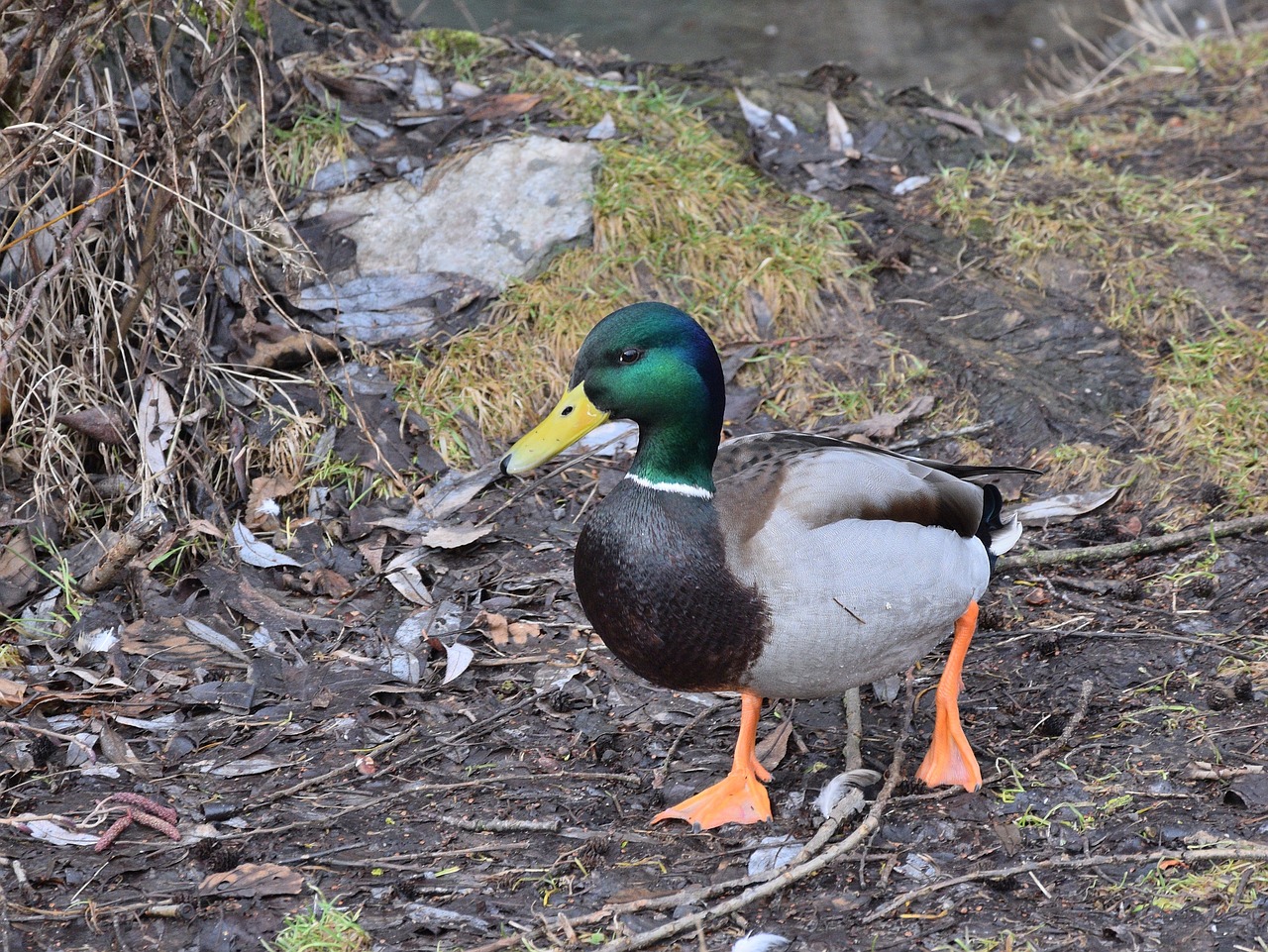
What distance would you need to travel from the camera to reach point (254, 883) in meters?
2.65

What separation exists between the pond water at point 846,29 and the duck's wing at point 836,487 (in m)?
6.05

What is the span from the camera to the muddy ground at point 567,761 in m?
2.54

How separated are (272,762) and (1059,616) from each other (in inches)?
A: 85.3

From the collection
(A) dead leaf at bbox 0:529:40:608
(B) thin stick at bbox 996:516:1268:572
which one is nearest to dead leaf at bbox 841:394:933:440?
(B) thin stick at bbox 996:516:1268:572

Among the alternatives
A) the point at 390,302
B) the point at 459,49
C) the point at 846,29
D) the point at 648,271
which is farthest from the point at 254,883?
the point at 846,29

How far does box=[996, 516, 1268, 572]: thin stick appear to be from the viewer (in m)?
3.70

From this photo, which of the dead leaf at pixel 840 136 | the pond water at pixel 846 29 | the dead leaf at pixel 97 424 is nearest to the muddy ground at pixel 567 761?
the dead leaf at pixel 97 424

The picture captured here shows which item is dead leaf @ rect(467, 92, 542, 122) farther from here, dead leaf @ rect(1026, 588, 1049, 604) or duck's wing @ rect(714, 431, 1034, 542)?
dead leaf @ rect(1026, 588, 1049, 604)

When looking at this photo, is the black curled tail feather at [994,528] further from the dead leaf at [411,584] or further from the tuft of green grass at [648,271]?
the dead leaf at [411,584]

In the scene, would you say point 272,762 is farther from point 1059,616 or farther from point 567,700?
point 1059,616

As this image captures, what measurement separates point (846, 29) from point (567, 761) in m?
8.15

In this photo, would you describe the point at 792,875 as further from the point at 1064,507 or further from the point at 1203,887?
the point at 1064,507

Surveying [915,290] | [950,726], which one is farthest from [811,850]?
[915,290]

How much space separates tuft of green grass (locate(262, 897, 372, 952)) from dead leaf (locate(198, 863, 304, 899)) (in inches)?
5.3
